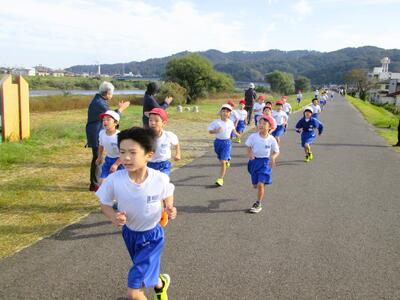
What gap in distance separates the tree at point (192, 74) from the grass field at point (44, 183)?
126ft

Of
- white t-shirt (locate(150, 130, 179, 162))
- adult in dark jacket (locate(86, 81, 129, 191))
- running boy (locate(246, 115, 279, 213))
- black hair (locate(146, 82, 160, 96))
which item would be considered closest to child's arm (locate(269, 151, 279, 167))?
running boy (locate(246, 115, 279, 213))

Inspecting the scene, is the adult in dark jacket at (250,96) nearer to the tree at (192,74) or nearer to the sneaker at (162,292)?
the sneaker at (162,292)

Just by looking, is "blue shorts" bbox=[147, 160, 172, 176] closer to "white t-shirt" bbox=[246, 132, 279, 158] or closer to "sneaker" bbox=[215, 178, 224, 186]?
"white t-shirt" bbox=[246, 132, 279, 158]

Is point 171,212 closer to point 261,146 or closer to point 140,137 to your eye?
point 140,137

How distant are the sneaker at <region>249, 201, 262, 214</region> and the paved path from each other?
0.46ft

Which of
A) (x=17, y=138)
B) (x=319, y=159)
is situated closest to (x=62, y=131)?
(x=17, y=138)

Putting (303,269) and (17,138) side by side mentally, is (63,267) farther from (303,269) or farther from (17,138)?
(17,138)

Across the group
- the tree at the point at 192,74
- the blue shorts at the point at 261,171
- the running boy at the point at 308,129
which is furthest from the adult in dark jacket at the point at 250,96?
the tree at the point at 192,74

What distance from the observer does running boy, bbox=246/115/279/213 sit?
604 cm

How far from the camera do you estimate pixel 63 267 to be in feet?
12.8

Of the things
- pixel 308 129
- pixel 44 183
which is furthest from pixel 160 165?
pixel 308 129

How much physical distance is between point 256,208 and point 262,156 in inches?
33.9

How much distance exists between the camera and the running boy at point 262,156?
6.04 meters

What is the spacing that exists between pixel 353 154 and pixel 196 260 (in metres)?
9.46
